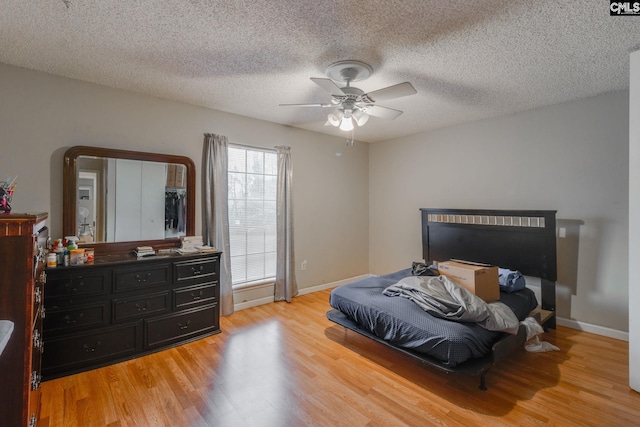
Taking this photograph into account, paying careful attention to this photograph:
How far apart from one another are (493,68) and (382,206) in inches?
118

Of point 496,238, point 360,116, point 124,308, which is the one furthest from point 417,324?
point 124,308

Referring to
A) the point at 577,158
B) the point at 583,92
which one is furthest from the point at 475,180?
the point at 583,92

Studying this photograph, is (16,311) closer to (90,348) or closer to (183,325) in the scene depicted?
(90,348)

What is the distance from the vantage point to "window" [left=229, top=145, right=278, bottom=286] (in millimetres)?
3914

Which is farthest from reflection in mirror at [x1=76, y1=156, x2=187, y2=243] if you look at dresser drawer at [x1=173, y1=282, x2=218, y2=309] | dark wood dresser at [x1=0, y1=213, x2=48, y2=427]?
dark wood dresser at [x1=0, y1=213, x2=48, y2=427]

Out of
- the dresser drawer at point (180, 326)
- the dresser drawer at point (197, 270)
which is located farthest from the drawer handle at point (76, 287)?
the dresser drawer at point (197, 270)

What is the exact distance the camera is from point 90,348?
2455mm

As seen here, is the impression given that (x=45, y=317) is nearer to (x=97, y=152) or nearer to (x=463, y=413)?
(x=97, y=152)

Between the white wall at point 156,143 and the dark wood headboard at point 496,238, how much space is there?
4.78 ft

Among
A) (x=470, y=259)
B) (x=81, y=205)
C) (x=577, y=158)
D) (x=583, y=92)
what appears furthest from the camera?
(x=470, y=259)

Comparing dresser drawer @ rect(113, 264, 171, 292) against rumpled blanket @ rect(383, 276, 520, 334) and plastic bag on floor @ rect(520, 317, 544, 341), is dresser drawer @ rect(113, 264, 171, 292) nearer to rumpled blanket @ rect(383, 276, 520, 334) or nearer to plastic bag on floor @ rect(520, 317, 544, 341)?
rumpled blanket @ rect(383, 276, 520, 334)

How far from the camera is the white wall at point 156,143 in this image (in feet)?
8.44

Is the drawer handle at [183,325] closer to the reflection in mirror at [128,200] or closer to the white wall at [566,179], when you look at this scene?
the reflection in mirror at [128,200]

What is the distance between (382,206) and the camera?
5.30m
